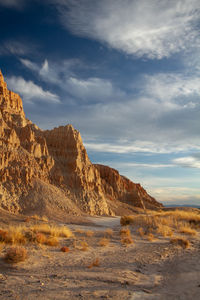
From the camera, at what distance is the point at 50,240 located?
11500 millimetres

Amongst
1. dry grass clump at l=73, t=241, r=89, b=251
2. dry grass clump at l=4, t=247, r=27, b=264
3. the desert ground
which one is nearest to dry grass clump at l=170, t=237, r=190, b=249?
the desert ground

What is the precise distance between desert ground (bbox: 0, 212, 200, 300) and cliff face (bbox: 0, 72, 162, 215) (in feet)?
82.0

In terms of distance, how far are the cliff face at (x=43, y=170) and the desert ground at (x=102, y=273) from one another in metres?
25.0

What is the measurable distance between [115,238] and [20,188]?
25654 mm

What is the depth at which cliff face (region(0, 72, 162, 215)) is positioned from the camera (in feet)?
116

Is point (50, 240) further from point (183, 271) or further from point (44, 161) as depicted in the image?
point (44, 161)

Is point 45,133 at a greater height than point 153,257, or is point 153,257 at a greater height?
point 45,133

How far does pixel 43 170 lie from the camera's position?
4581 centimetres

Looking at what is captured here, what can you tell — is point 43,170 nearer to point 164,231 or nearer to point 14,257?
point 164,231

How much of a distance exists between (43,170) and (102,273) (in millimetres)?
39968

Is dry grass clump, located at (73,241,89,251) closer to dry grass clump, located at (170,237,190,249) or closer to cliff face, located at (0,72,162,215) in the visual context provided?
dry grass clump, located at (170,237,190,249)

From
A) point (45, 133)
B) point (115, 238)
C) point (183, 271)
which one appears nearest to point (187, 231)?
point (115, 238)

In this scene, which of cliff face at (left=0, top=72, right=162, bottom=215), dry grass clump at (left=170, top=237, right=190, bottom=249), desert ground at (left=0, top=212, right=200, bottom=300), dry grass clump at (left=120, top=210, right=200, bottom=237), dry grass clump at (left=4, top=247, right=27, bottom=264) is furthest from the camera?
cliff face at (left=0, top=72, right=162, bottom=215)

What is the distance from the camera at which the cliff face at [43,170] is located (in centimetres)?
3538
